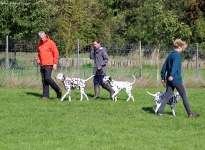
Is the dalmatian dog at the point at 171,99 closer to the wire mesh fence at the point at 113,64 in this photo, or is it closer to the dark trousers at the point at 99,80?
the dark trousers at the point at 99,80

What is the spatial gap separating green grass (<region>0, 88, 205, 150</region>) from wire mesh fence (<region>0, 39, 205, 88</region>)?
4.68 metres

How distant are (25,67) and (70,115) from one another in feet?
30.1

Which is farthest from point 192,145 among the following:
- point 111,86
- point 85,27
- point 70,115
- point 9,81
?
point 85,27

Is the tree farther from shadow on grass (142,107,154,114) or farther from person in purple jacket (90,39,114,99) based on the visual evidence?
shadow on grass (142,107,154,114)

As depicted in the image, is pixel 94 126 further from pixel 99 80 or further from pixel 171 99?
pixel 99 80

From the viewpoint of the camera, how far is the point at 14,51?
71.3 ft

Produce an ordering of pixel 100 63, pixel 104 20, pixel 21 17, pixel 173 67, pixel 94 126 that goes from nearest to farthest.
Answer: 1. pixel 94 126
2. pixel 173 67
3. pixel 100 63
4. pixel 21 17
5. pixel 104 20

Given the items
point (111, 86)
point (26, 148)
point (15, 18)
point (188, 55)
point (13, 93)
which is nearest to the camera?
point (26, 148)

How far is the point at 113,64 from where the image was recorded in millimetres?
23000

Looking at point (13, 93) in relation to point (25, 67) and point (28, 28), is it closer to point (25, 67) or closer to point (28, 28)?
point (25, 67)

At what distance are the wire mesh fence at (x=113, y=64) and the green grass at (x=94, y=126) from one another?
468cm

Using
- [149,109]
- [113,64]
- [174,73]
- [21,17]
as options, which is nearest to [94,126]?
[174,73]

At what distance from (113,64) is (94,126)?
40.5 ft

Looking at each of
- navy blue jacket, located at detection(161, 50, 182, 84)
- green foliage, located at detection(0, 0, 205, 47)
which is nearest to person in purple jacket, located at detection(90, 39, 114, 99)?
navy blue jacket, located at detection(161, 50, 182, 84)
